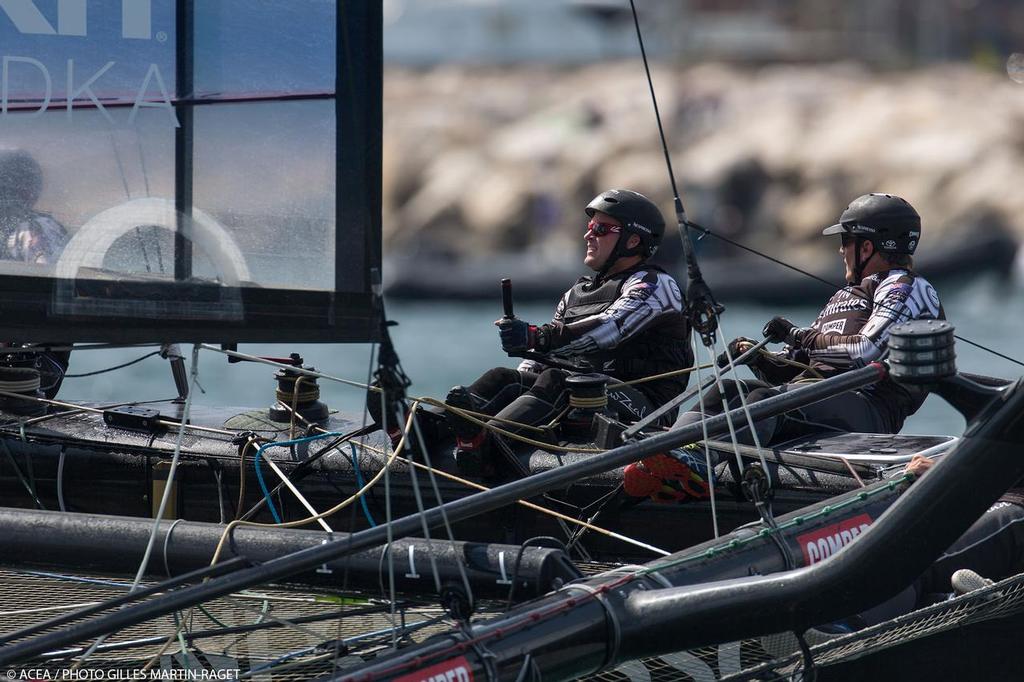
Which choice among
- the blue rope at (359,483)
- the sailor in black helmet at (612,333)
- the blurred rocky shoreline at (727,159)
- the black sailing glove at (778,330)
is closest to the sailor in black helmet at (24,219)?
the blue rope at (359,483)

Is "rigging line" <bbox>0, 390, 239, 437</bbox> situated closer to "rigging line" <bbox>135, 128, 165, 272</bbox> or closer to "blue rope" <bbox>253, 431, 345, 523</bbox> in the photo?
"blue rope" <bbox>253, 431, 345, 523</bbox>

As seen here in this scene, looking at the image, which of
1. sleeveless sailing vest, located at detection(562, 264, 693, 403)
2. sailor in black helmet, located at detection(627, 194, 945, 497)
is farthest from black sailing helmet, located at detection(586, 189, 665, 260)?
sailor in black helmet, located at detection(627, 194, 945, 497)

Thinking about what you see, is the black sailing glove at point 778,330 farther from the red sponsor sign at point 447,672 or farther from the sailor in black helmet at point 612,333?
the red sponsor sign at point 447,672

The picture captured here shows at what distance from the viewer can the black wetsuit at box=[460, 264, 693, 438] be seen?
5938 mm

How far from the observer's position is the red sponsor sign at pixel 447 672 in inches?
137

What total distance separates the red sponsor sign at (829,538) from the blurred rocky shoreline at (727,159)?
26.3 metres

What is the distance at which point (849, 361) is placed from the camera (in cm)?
571

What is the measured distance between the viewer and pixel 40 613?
15.8 ft

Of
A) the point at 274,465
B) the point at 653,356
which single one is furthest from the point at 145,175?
the point at 653,356

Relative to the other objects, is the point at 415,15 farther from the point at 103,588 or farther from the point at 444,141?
the point at 103,588

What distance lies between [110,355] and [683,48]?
34.2m

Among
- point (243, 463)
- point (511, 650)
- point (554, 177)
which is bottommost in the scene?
point (511, 650)

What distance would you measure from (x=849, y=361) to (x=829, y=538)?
154 cm

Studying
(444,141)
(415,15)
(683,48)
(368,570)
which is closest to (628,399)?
(368,570)
